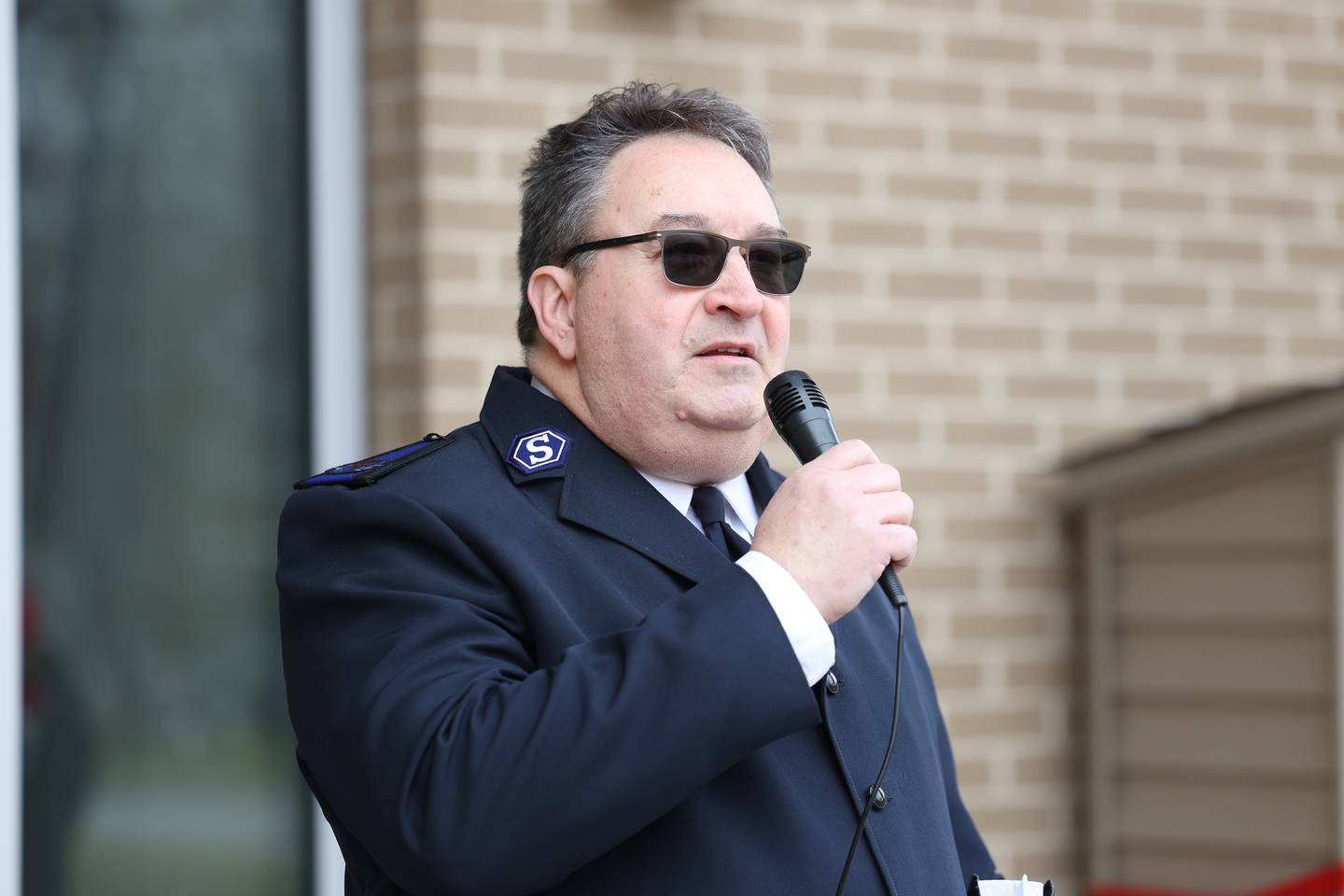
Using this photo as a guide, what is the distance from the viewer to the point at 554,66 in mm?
4145

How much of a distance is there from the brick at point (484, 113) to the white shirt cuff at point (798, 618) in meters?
2.37

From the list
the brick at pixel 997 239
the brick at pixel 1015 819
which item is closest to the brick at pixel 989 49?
the brick at pixel 997 239

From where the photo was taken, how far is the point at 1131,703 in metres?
4.53

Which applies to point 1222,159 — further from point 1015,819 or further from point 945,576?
point 1015,819

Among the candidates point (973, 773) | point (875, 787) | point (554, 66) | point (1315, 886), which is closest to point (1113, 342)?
→ point (973, 773)

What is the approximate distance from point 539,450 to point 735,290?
0.31 meters

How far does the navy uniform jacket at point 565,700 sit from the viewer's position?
1.77 meters

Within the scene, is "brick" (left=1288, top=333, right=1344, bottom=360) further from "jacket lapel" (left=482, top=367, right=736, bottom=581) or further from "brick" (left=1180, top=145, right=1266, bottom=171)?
"jacket lapel" (left=482, top=367, right=736, bottom=581)

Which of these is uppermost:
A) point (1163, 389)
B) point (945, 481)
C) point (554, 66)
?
point (554, 66)

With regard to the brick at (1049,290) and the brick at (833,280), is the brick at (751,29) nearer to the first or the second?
the brick at (833,280)

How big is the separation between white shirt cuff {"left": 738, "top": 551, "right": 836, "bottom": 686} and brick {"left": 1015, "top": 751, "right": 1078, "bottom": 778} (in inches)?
115

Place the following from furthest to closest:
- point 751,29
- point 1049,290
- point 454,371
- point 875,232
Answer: point 1049,290 → point 875,232 → point 751,29 → point 454,371

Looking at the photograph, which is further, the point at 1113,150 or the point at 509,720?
the point at 1113,150

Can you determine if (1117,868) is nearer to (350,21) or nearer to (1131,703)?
(1131,703)
